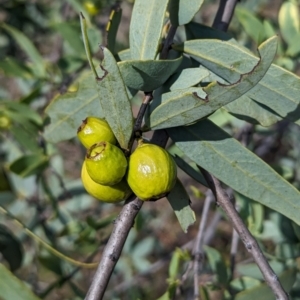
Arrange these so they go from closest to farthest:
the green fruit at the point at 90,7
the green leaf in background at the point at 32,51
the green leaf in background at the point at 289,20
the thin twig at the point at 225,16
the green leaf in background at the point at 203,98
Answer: the green leaf in background at the point at 203,98
the thin twig at the point at 225,16
the green leaf in background at the point at 289,20
the green leaf in background at the point at 32,51
the green fruit at the point at 90,7

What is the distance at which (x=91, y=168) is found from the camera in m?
0.85

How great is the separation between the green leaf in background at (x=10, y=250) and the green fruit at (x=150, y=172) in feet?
2.33

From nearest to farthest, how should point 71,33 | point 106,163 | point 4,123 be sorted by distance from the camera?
point 106,163 → point 71,33 → point 4,123

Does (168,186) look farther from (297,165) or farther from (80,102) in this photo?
(297,165)

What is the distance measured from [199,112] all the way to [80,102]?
364 millimetres

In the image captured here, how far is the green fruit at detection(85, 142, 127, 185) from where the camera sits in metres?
0.83

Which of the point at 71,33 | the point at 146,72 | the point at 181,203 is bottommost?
the point at 71,33

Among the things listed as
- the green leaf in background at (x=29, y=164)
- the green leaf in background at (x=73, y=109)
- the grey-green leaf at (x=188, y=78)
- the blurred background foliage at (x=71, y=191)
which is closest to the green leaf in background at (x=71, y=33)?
the blurred background foliage at (x=71, y=191)

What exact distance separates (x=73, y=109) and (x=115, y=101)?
12.8 inches

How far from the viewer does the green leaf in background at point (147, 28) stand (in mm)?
971

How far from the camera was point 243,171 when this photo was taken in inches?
36.6

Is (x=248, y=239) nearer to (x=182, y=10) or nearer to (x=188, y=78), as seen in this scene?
(x=188, y=78)

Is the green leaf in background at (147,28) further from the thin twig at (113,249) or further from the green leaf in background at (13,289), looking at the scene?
the green leaf in background at (13,289)

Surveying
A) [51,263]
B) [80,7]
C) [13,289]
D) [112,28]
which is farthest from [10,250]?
[80,7]
